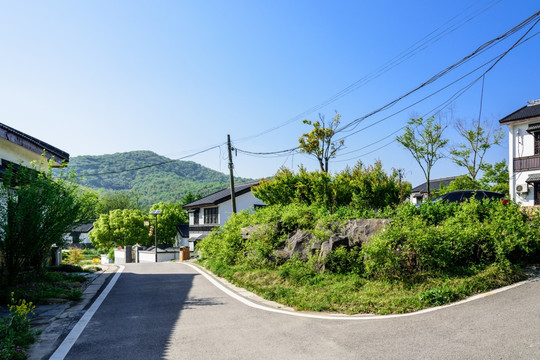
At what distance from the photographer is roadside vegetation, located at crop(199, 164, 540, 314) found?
7613 millimetres

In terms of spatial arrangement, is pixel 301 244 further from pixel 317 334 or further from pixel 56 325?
pixel 56 325

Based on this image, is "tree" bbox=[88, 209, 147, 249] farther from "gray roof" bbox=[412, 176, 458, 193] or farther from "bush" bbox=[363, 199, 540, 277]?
"bush" bbox=[363, 199, 540, 277]

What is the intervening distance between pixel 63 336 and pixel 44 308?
8.99ft

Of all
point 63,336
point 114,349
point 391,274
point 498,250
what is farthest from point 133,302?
point 498,250

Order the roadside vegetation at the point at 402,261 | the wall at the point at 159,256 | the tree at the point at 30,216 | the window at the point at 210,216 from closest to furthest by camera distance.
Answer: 1. the roadside vegetation at the point at 402,261
2. the tree at the point at 30,216
3. the wall at the point at 159,256
4. the window at the point at 210,216

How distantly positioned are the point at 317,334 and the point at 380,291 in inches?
96.8

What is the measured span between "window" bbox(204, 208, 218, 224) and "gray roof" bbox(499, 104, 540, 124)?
24463mm

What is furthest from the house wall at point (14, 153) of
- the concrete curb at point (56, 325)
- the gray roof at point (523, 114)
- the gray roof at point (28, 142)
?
the gray roof at point (523, 114)

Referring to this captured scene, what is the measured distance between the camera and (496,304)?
6531mm

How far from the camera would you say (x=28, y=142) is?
43.7ft

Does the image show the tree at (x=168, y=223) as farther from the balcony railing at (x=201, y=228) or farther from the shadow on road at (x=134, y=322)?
the shadow on road at (x=134, y=322)

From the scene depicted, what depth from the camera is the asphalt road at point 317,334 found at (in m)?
5.03

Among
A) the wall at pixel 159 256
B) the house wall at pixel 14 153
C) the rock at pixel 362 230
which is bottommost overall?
the wall at pixel 159 256

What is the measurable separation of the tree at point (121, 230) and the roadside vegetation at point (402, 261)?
36.2m
